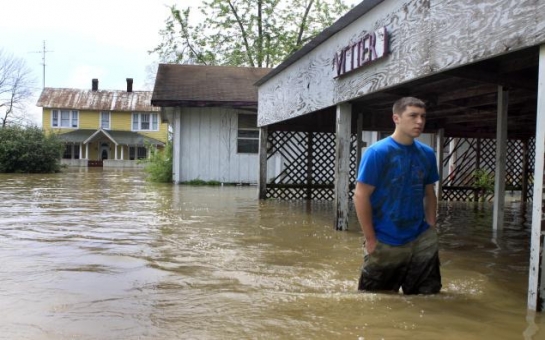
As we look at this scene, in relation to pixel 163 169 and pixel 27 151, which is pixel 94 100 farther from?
pixel 163 169

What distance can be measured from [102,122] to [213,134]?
29.5 metres

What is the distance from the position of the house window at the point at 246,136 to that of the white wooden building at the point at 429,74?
6.00 meters

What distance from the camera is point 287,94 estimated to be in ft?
34.4

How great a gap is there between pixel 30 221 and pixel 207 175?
10.5m

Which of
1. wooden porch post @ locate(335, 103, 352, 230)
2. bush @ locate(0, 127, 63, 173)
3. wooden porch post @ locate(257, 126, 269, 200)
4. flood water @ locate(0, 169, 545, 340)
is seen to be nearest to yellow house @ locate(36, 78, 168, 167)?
bush @ locate(0, 127, 63, 173)

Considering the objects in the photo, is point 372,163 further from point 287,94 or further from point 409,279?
point 287,94

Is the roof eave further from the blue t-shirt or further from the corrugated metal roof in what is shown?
the corrugated metal roof

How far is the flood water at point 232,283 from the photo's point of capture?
3377 millimetres

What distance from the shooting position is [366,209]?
382cm

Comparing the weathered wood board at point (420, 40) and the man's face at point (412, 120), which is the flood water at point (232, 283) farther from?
the weathered wood board at point (420, 40)

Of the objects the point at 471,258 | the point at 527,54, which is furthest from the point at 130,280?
the point at 527,54

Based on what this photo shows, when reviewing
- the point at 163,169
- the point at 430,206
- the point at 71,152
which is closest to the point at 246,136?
the point at 163,169

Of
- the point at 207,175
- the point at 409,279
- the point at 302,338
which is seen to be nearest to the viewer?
the point at 302,338

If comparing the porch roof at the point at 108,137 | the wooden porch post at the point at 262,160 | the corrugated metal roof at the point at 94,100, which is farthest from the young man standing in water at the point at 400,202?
the corrugated metal roof at the point at 94,100
